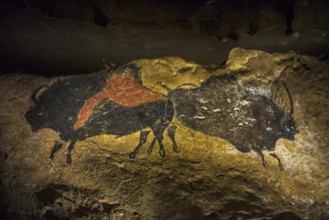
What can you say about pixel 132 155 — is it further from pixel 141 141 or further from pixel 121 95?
pixel 121 95

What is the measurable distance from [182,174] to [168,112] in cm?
57

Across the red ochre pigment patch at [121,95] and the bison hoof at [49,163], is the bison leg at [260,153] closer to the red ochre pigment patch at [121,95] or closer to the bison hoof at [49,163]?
the red ochre pigment patch at [121,95]

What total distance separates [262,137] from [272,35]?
38.2 inches

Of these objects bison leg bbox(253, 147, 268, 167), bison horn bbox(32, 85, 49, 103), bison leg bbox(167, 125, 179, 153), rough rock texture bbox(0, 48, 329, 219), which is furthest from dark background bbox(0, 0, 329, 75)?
bison leg bbox(253, 147, 268, 167)

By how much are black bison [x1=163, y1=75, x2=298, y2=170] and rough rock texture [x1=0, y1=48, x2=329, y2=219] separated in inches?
2.3

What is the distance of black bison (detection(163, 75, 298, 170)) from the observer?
2.64 metres

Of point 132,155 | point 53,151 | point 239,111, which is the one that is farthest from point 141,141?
point 239,111

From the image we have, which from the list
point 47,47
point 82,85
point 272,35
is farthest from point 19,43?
point 272,35

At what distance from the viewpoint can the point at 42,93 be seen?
296cm

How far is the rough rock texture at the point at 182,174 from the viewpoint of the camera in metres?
2.38

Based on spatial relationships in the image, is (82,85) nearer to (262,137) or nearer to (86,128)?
(86,128)

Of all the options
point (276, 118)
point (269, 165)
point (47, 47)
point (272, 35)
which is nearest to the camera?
point (269, 165)

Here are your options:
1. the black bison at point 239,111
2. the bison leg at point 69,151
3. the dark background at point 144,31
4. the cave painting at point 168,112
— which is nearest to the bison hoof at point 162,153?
the cave painting at point 168,112

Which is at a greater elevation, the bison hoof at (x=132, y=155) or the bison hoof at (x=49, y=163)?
the bison hoof at (x=132, y=155)
